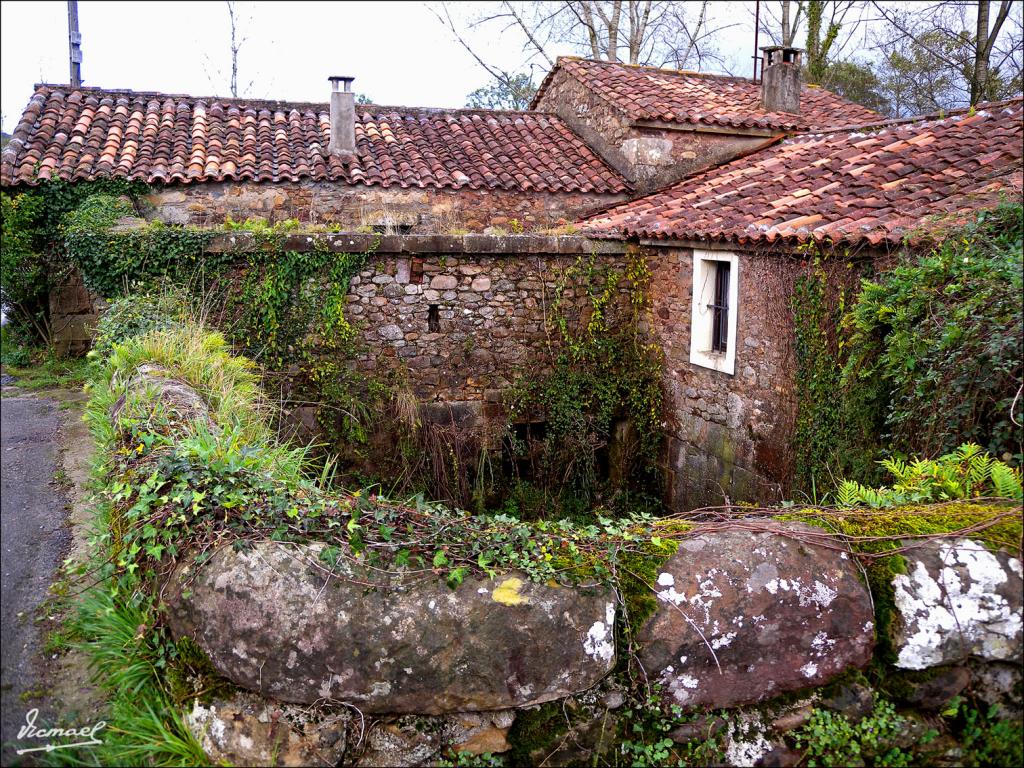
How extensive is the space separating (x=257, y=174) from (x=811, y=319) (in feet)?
25.9

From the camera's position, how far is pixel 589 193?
1262 cm

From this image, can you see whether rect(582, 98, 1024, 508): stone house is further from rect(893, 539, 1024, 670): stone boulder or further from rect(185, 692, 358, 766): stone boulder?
rect(185, 692, 358, 766): stone boulder

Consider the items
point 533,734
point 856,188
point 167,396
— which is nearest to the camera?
point 533,734

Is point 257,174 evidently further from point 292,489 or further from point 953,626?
point 953,626

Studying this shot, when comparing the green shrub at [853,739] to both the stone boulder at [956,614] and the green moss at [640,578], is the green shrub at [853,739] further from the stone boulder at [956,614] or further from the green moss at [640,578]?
the green moss at [640,578]

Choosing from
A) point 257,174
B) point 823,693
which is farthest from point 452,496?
point 823,693

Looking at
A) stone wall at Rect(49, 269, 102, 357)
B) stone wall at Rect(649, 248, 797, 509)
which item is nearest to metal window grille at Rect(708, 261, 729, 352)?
stone wall at Rect(649, 248, 797, 509)

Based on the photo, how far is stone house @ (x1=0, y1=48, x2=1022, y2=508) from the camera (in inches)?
324

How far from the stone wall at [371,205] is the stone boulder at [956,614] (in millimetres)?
9440

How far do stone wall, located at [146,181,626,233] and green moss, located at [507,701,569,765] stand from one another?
9460 mm

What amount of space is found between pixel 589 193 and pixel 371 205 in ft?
10.7

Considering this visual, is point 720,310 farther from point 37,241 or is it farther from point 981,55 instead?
point 981,55

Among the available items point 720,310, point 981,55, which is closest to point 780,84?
point 720,310

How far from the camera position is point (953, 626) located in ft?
10.4
